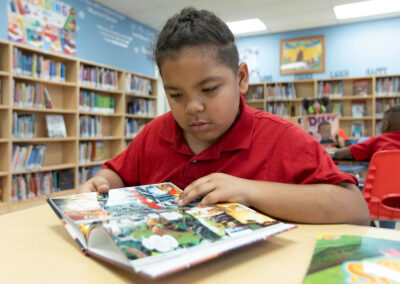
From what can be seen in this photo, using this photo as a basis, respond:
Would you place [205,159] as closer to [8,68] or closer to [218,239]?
[218,239]

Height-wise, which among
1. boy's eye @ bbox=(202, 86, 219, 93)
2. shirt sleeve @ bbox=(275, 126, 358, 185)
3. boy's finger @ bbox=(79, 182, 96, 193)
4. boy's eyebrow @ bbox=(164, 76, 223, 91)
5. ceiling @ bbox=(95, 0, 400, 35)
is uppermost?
ceiling @ bbox=(95, 0, 400, 35)

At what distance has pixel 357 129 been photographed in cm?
561

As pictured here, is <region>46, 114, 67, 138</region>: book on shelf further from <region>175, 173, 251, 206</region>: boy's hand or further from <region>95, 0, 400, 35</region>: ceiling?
<region>175, 173, 251, 206</region>: boy's hand

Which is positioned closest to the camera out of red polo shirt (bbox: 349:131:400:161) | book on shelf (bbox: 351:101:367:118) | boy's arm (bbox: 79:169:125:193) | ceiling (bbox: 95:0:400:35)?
boy's arm (bbox: 79:169:125:193)

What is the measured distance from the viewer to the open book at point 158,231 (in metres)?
0.39

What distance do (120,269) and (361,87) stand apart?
5977 millimetres

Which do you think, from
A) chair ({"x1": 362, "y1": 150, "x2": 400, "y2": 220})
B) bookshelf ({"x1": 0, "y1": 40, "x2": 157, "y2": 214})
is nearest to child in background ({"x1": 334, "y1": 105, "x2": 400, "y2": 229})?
chair ({"x1": 362, "y1": 150, "x2": 400, "y2": 220})

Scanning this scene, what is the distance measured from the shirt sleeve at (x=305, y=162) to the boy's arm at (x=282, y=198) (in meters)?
0.05

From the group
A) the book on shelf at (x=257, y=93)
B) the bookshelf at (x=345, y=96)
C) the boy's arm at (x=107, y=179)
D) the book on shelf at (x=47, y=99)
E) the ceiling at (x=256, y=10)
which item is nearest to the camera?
the boy's arm at (x=107, y=179)

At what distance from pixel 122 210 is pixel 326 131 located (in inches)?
92.9

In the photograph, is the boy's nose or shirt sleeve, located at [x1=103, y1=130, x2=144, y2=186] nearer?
the boy's nose

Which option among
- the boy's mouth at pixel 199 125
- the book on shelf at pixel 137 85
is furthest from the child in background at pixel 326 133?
the book on shelf at pixel 137 85

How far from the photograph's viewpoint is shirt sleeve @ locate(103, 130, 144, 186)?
1.10 metres

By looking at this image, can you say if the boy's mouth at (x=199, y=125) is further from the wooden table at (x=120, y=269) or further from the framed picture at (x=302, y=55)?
the framed picture at (x=302, y=55)
